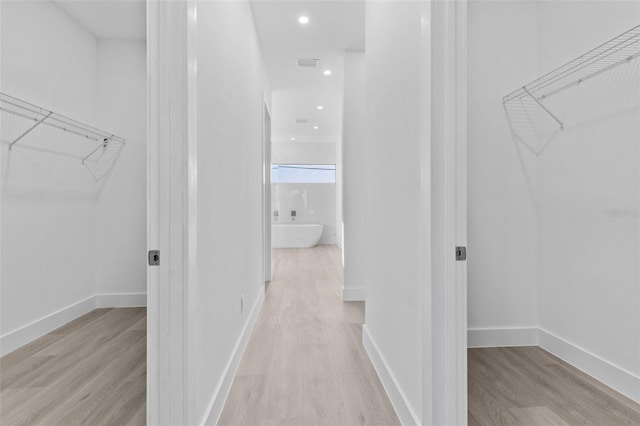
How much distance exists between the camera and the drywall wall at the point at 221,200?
143cm

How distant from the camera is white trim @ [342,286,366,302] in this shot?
11.8 feet

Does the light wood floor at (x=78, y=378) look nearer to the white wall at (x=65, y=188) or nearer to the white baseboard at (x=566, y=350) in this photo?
the white wall at (x=65, y=188)

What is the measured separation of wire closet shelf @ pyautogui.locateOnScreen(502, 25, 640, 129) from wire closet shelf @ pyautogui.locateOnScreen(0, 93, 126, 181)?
3222 millimetres

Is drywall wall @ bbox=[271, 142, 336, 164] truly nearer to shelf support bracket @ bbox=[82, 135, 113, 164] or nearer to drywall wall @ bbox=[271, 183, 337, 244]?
drywall wall @ bbox=[271, 183, 337, 244]

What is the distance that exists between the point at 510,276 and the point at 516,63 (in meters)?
1.51

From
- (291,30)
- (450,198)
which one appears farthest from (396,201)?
(291,30)

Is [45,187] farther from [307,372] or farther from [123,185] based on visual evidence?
[307,372]

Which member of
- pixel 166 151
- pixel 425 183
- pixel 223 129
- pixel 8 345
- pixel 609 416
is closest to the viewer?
pixel 166 151

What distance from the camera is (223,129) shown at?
6.16 ft

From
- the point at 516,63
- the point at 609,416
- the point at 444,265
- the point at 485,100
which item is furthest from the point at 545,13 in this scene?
the point at 609,416

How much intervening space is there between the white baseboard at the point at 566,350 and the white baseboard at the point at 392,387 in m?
0.76

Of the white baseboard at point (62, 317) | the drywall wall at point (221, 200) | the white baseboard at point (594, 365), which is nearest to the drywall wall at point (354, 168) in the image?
the drywall wall at point (221, 200)

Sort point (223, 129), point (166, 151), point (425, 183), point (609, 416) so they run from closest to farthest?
point (166, 151), point (425, 183), point (609, 416), point (223, 129)

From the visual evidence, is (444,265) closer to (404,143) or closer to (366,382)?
(404,143)
